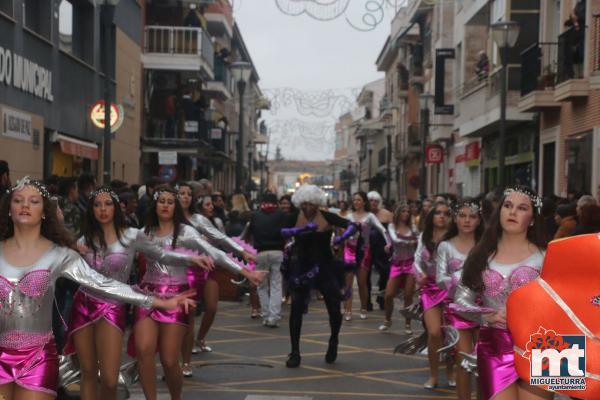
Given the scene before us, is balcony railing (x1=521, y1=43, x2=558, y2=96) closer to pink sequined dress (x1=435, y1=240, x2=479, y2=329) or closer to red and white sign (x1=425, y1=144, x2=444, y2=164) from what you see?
pink sequined dress (x1=435, y1=240, x2=479, y2=329)

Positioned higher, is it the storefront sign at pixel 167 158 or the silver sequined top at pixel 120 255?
the storefront sign at pixel 167 158

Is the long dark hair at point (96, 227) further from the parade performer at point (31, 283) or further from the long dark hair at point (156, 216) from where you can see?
the parade performer at point (31, 283)

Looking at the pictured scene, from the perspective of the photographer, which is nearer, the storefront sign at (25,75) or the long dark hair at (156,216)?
the long dark hair at (156,216)

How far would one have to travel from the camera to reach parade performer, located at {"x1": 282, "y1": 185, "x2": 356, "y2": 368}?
12.0m

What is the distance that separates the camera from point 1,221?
6570 millimetres

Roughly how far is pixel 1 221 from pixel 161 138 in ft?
109

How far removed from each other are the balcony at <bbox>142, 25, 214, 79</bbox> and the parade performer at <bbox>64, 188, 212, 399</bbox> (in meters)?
29.4

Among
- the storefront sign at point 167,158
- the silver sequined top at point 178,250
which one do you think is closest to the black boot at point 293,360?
the silver sequined top at point 178,250

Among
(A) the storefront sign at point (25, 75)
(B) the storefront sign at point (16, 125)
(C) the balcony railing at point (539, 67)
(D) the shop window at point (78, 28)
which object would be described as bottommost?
(B) the storefront sign at point (16, 125)

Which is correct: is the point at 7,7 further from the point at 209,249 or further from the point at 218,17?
the point at 218,17

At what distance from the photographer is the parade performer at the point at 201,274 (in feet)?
34.1

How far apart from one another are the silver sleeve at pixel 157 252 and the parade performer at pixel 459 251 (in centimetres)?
216

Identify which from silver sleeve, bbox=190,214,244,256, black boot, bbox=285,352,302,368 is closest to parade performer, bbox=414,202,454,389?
black boot, bbox=285,352,302,368

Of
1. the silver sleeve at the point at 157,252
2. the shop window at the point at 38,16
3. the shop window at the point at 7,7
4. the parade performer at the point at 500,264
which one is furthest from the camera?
the shop window at the point at 38,16
